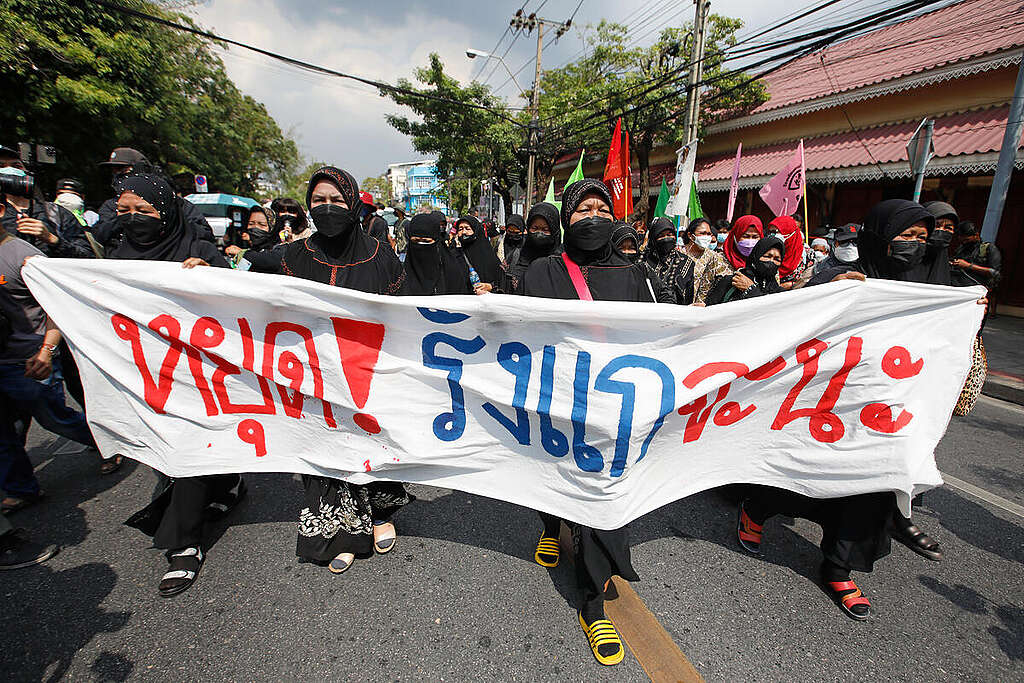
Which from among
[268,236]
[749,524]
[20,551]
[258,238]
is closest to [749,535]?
[749,524]

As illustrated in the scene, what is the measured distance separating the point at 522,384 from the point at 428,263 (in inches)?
83.5

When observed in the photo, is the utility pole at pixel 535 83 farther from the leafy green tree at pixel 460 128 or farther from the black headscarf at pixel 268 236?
the black headscarf at pixel 268 236

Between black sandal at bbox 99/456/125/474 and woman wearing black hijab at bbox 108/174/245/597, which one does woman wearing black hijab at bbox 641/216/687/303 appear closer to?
woman wearing black hijab at bbox 108/174/245/597

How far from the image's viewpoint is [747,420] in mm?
2076

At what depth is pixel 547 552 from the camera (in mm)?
2402

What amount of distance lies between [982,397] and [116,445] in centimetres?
786

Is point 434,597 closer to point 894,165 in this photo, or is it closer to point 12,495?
point 12,495

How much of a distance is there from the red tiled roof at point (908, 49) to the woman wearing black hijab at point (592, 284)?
9.39 meters

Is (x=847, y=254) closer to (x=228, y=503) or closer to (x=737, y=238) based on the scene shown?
(x=737, y=238)

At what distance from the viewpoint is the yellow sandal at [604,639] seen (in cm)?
185

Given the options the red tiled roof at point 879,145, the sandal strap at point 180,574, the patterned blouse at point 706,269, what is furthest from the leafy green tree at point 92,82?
the red tiled roof at point 879,145

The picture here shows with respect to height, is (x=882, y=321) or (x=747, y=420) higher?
(x=882, y=321)

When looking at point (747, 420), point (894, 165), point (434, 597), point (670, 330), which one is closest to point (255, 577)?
point (434, 597)

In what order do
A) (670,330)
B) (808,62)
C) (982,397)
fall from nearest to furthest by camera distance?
(670,330) → (982,397) → (808,62)
